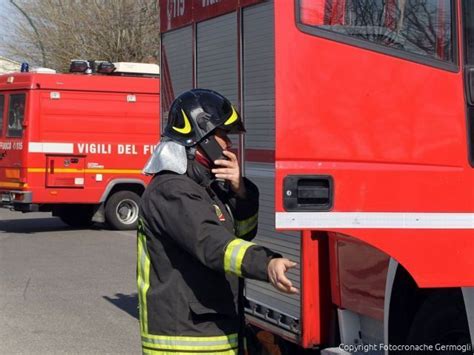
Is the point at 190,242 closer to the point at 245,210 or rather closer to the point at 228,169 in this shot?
the point at 228,169

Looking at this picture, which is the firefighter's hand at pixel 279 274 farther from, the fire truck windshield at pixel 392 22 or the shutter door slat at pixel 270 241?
the shutter door slat at pixel 270 241

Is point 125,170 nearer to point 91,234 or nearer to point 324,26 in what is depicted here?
point 91,234

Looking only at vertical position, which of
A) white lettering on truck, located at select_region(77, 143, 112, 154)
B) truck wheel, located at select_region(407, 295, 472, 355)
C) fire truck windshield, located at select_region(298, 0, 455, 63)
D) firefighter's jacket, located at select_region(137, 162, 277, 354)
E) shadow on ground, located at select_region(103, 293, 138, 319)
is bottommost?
shadow on ground, located at select_region(103, 293, 138, 319)

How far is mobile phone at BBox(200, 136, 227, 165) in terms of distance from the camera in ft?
11.6

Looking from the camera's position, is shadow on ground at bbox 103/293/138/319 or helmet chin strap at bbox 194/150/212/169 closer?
helmet chin strap at bbox 194/150/212/169

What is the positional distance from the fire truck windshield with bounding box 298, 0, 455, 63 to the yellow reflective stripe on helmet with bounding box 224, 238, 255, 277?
106cm

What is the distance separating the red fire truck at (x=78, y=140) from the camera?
16.2 m

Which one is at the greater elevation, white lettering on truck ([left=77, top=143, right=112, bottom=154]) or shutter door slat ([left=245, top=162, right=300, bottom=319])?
white lettering on truck ([left=77, top=143, right=112, bottom=154])

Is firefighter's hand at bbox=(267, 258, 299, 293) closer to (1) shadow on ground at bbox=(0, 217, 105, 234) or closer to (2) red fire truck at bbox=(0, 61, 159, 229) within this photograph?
(2) red fire truck at bbox=(0, 61, 159, 229)

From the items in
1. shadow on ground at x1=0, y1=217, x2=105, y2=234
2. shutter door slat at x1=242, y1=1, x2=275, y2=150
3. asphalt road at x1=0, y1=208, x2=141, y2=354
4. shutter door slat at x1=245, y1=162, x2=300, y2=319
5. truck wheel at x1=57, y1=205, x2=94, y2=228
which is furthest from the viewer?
truck wheel at x1=57, y1=205, x2=94, y2=228

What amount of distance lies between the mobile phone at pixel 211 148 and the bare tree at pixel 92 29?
2579 cm

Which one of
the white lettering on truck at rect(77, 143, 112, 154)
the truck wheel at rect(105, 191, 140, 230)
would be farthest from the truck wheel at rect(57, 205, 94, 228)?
the white lettering on truck at rect(77, 143, 112, 154)

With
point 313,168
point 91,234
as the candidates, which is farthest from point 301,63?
point 91,234

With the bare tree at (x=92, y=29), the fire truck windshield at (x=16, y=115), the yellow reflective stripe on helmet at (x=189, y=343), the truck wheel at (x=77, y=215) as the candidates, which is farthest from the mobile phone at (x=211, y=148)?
the bare tree at (x=92, y=29)
